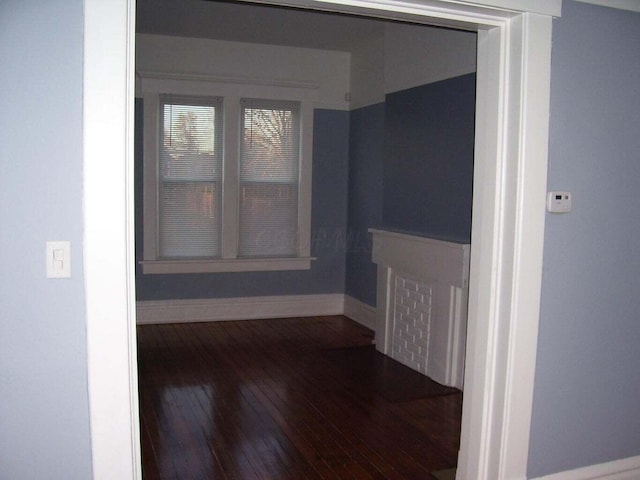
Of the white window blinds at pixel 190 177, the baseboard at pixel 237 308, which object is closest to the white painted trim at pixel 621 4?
the white window blinds at pixel 190 177

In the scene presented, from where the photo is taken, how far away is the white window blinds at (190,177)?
18.7 ft

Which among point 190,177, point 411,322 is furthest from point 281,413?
point 190,177

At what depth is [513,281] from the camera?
2.37 m

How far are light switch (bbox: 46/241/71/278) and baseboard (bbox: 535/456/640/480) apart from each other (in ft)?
6.60

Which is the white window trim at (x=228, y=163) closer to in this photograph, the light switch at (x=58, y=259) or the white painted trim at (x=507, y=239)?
the white painted trim at (x=507, y=239)

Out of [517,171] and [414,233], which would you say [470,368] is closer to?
[517,171]

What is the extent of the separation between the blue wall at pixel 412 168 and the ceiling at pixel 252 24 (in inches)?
26.2

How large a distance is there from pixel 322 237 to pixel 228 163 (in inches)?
48.2

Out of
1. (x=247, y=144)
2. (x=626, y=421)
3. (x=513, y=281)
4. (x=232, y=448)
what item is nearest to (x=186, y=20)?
(x=247, y=144)

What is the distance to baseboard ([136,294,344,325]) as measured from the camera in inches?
230

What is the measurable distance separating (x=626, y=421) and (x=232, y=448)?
1.89 metres

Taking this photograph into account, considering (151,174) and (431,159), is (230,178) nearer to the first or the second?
(151,174)

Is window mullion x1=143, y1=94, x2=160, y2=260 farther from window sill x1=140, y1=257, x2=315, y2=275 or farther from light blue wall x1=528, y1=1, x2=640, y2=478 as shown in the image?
light blue wall x1=528, y1=1, x2=640, y2=478

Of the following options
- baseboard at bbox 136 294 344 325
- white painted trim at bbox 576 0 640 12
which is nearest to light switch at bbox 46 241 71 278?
white painted trim at bbox 576 0 640 12
